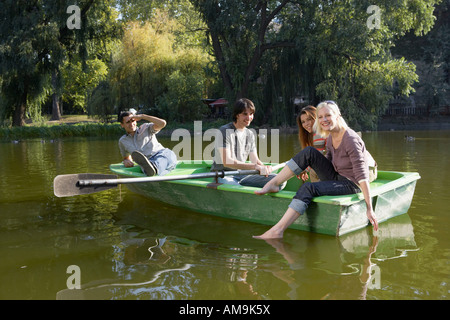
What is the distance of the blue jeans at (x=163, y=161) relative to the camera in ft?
17.5

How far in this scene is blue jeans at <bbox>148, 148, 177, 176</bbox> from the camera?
534 cm

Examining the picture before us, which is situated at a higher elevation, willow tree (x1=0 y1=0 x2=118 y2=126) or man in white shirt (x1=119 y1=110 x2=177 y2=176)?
willow tree (x1=0 y1=0 x2=118 y2=126)

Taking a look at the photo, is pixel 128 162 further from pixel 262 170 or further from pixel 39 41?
pixel 39 41

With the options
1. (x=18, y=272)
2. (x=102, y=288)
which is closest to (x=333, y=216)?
(x=102, y=288)

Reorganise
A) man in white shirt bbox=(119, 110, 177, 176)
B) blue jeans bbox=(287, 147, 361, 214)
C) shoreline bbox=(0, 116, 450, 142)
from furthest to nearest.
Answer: shoreline bbox=(0, 116, 450, 142) < man in white shirt bbox=(119, 110, 177, 176) < blue jeans bbox=(287, 147, 361, 214)

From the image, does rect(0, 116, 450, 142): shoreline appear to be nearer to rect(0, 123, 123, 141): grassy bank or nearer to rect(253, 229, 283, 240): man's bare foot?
rect(0, 123, 123, 141): grassy bank

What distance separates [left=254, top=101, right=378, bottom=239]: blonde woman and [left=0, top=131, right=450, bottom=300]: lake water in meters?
0.29

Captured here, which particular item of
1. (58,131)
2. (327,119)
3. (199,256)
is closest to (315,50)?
(58,131)

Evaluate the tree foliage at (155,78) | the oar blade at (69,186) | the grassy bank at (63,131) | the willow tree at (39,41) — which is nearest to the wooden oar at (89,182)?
the oar blade at (69,186)

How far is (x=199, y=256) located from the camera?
141 inches

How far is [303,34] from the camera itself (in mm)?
17781

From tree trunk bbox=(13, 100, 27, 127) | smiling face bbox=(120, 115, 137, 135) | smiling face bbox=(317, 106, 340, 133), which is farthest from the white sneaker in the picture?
tree trunk bbox=(13, 100, 27, 127)

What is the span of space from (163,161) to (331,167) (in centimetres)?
219
